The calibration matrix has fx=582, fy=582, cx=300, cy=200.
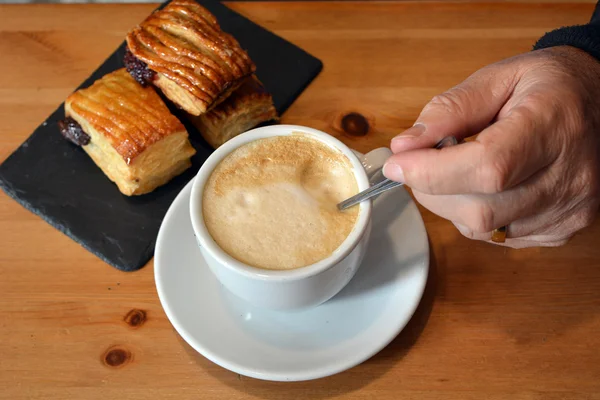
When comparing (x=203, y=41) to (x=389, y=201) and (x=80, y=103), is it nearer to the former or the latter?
(x=80, y=103)

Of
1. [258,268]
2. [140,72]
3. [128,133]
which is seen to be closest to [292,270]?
[258,268]

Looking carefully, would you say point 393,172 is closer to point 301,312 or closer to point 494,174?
point 494,174

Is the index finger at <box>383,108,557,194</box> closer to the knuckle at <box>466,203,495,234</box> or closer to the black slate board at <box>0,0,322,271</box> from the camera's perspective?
the knuckle at <box>466,203,495,234</box>

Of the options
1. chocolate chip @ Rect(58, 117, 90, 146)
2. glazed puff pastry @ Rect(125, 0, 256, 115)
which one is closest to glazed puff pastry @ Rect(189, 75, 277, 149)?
glazed puff pastry @ Rect(125, 0, 256, 115)

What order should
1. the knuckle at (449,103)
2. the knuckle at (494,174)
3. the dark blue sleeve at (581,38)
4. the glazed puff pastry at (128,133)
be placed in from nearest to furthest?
the knuckle at (494,174), the knuckle at (449,103), the dark blue sleeve at (581,38), the glazed puff pastry at (128,133)

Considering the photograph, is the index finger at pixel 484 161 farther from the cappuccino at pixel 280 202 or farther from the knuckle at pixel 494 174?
the cappuccino at pixel 280 202

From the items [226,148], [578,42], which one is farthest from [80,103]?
[578,42]

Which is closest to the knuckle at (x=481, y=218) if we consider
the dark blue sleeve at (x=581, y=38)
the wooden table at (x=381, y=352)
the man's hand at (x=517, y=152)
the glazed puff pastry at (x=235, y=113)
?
the man's hand at (x=517, y=152)
